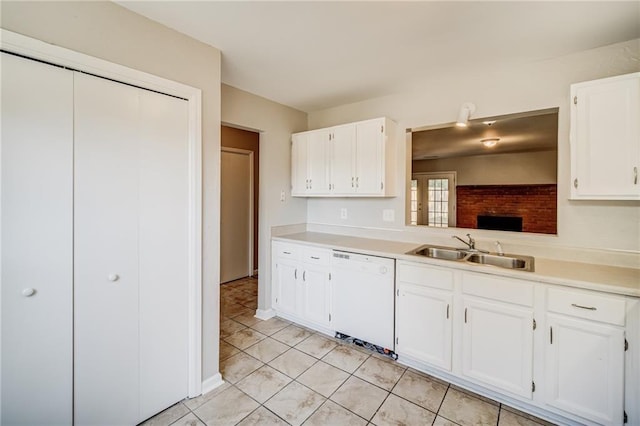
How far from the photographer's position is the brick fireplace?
176 inches

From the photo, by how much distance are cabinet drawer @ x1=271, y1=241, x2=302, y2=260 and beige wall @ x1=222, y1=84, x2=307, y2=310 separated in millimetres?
99

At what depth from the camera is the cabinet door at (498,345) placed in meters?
1.75

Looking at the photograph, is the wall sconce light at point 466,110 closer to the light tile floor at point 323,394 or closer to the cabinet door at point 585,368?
the cabinet door at point 585,368

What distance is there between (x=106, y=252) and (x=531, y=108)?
123 inches

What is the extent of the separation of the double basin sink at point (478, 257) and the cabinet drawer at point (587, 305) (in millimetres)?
244

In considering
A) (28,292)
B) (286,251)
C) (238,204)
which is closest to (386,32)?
(286,251)

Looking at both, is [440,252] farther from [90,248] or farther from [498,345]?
[90,248]

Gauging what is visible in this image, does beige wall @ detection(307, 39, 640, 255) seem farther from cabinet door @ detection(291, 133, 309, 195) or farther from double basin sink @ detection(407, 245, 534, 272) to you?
cabinet door @ detection(291, 133, 309, 195)

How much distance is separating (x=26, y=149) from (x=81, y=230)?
1.43 feet

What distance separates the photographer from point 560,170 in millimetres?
2062

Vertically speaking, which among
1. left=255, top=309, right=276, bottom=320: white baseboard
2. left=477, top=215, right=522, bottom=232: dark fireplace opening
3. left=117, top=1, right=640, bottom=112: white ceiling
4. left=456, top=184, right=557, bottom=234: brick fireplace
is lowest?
left=255, top=309, right=276, bottom=320: white baseboard

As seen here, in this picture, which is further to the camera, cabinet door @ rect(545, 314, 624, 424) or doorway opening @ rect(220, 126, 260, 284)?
doorway opening @ rect(220, 126, 260, 284)

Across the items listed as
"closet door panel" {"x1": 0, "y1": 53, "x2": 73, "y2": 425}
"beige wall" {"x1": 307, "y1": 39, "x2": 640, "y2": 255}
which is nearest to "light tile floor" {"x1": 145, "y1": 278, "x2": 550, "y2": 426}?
"closet door panel" {"x1": 0, "y1": 53, "x2": 73, "y2": 425}

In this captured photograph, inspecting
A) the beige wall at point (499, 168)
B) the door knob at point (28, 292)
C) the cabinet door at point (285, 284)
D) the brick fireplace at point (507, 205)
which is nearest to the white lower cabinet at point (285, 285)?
the cabinet door at point (285, 284)
